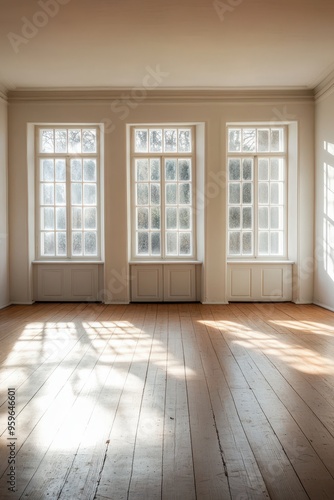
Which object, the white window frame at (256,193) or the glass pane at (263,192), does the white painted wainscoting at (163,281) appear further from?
the glass pane at (263,192)

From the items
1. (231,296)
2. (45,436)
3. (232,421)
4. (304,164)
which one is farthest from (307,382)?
(304,164)

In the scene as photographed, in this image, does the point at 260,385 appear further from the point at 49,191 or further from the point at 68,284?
the point at 49,191

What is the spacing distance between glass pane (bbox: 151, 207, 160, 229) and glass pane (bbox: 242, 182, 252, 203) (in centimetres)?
165

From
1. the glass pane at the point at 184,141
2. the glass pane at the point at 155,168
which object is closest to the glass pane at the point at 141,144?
the glass pane at the point at 155,168

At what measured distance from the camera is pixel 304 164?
871 cm

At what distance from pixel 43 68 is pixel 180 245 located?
3.90 meters

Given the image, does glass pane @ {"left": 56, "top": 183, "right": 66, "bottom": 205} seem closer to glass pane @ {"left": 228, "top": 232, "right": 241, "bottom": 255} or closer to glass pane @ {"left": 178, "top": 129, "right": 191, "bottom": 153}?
glass pane @ {"left": 178, "top": 129, "right": 191, "bottom": 153}

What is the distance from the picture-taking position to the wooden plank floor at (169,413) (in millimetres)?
2375

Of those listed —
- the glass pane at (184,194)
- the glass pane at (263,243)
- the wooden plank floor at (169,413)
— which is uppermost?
the glass pane at (184,194)

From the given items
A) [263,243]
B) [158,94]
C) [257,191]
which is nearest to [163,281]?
[263,243]

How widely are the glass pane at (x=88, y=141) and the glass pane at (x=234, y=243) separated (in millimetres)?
3090

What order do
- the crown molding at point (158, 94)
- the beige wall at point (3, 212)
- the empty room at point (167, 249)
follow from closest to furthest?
Result: the empty room at point (167, 249) → the beige wall at point (3, 212) → the crown molding at point (158, 94)

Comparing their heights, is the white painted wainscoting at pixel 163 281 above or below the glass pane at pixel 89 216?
below

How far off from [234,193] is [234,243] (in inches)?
37.4
